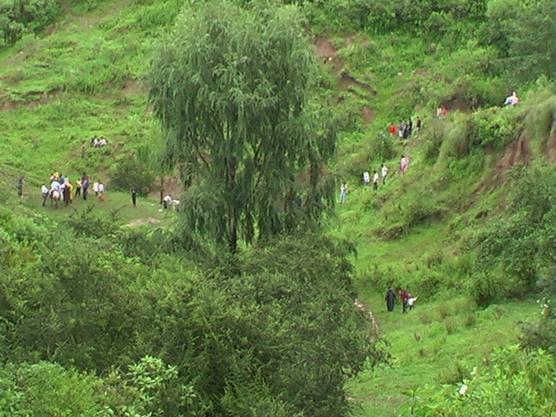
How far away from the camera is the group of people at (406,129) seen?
127 feet

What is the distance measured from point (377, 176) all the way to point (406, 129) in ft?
13.3

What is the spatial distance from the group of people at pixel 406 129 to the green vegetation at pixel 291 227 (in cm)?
47

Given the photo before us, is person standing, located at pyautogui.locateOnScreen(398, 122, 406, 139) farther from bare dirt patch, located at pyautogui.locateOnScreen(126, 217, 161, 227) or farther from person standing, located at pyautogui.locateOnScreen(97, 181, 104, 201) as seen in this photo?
person standing, located at pyautogui.locateOnScreen(97, 181, 104, 201)

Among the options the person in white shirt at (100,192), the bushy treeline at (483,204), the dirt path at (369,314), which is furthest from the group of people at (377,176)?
the dirt path at (369,314)

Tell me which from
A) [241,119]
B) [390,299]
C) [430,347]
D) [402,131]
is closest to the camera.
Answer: [430,347]

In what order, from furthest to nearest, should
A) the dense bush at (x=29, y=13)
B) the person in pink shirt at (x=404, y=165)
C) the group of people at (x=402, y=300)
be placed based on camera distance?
1. the dense bush at (x=29, y=13)
2. the person in pink shirt at (x=404, y=165)
3. the group of people at (x=402, y=300)

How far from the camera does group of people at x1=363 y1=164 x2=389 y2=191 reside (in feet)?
114

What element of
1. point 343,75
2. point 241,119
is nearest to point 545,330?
point 241,119

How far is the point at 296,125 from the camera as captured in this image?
22.9 metres

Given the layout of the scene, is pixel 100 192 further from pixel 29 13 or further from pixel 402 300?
pixel 29 13

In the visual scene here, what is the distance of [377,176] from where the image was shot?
35312 mm

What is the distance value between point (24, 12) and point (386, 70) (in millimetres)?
19018

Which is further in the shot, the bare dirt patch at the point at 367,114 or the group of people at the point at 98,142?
the bare dirt patch at the point at 367,114

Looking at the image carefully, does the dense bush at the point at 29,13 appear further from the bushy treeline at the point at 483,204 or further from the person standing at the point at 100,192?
the bushy treeline at the point at 483,204
